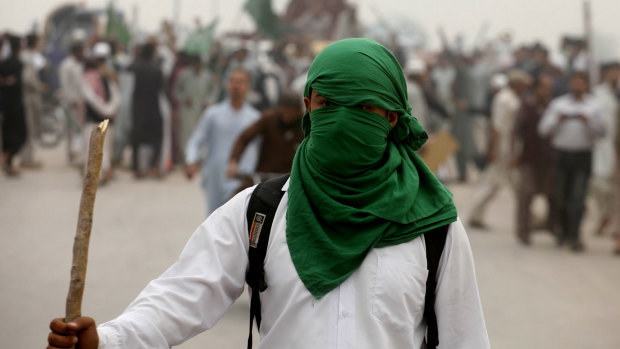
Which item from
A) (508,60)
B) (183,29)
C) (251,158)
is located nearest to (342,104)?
(251,158)

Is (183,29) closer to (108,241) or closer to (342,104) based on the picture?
(108,241)

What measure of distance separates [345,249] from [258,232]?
0.71 feet

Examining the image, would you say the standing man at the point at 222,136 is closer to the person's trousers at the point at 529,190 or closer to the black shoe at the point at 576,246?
the person's trousers at the point at 529,190

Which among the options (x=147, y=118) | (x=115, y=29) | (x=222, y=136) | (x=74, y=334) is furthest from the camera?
(x=115, y=29)

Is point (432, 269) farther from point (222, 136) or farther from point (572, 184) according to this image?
point (572, 184)

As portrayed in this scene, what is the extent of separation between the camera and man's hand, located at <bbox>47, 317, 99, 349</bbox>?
2076mm

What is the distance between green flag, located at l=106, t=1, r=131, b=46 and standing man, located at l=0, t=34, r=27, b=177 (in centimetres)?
619

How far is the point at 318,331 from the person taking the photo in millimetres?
2309

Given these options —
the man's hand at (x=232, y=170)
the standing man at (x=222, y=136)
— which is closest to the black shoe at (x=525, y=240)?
the standing man at (x=222, y=136)

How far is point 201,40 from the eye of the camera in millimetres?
20375

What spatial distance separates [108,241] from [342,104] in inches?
291

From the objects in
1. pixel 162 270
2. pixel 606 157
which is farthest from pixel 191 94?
pixel 162 270

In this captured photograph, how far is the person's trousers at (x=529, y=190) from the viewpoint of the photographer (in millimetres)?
10586

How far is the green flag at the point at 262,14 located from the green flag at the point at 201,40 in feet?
3.60
